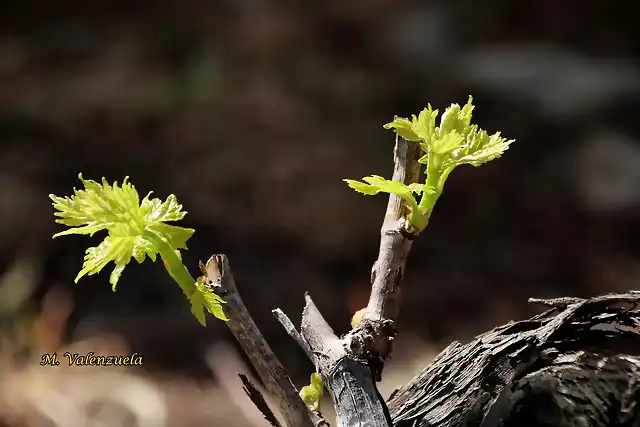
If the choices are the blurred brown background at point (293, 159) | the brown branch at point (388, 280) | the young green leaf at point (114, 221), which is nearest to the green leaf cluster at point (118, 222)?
the young green leaf at point (114, 221)

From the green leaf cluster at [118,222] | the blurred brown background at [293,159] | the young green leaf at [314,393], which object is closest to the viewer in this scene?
the green leaf cluster at [118,222]

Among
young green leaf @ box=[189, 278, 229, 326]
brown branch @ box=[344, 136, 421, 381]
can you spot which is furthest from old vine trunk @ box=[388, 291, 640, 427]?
young green leaf @ box=[189, 278, 229, 326]

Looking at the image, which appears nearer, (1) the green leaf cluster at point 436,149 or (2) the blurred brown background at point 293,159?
(1) the green leaf cluster at point 436,149

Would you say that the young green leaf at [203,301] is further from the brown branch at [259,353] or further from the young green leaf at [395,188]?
the young green leaf at [395,188]

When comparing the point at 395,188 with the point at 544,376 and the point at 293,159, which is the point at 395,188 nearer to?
the point at 544,376

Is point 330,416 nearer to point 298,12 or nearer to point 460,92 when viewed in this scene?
point 460,92

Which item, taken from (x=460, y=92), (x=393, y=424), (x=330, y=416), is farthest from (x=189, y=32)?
(x=393, y=424)

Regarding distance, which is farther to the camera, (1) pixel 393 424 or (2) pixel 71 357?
(2) pixel 71 357
